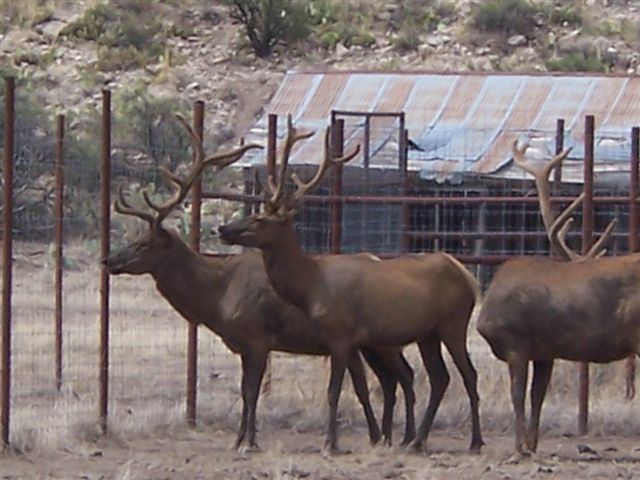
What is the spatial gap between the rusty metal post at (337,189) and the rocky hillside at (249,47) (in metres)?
25.0

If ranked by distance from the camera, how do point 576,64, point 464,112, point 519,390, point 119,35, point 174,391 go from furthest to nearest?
point 119,35
point 576,64
point 464,112
point 174,391
point 519,390

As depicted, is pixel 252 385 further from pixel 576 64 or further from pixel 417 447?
pixel 576 64

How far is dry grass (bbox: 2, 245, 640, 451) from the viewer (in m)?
13.6

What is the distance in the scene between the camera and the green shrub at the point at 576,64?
134 ft

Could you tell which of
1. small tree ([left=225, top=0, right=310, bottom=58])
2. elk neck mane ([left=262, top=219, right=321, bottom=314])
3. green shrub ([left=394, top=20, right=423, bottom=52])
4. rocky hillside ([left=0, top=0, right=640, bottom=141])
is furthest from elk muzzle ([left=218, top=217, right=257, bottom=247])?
green shrub ([left=394, top=20, right=423, bottom=52])

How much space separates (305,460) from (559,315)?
207 centimetres

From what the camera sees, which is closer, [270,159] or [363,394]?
[363,394]

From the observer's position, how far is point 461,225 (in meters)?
23.3

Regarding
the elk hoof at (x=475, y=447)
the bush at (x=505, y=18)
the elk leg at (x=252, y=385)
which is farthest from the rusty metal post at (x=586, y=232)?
the bush at (x=505, y=18)

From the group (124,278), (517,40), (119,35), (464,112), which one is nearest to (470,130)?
(464,112)

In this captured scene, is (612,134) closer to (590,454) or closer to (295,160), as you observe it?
(295,160)

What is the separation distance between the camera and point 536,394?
12734mm

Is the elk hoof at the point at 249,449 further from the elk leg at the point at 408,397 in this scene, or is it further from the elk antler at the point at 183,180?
the elk antler at the point at 183,180

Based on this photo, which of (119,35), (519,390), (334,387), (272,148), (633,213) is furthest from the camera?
(119,35)
